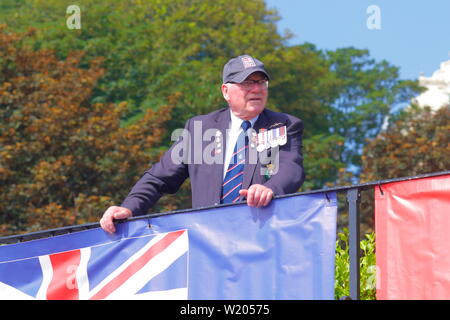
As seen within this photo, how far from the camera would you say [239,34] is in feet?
124

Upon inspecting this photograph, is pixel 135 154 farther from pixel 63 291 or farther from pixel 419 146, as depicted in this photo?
pixel 63 291

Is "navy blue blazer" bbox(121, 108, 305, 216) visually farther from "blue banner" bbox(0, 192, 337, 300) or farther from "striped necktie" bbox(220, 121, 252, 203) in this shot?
"blue banner" bbox(0, 192, 337, 300)

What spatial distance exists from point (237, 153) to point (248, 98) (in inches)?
13.6

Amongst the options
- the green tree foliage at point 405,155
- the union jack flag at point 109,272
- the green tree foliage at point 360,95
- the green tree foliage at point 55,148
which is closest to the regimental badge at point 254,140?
the union jack flag at point 109,272

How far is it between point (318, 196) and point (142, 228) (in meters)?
1.14

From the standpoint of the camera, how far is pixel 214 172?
18.0ft

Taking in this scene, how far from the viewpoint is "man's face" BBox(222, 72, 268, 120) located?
5523 millimetres

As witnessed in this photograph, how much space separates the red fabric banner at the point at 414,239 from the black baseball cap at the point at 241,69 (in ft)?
4.17

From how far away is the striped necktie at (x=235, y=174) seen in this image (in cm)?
542

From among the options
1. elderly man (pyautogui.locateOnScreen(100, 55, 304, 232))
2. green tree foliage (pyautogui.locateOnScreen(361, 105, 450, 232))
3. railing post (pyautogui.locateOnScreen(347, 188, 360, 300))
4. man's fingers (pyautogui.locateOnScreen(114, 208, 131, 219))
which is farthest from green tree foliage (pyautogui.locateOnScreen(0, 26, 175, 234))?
railing post (pyautogui.locateOnScreen(347, 188, 360, 300))

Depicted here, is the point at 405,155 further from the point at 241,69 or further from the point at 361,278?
the point at 241,69

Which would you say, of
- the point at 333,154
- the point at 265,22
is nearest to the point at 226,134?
the point at 333,154

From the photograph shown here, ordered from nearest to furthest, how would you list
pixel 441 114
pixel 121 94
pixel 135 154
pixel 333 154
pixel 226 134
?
1. pixel 226 134
2. pixel 135 154
3. pixel 441 114
4. pixel 121 94
5. pixel 333 154

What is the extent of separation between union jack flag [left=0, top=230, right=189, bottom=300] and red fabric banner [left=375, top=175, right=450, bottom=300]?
1129 mm
